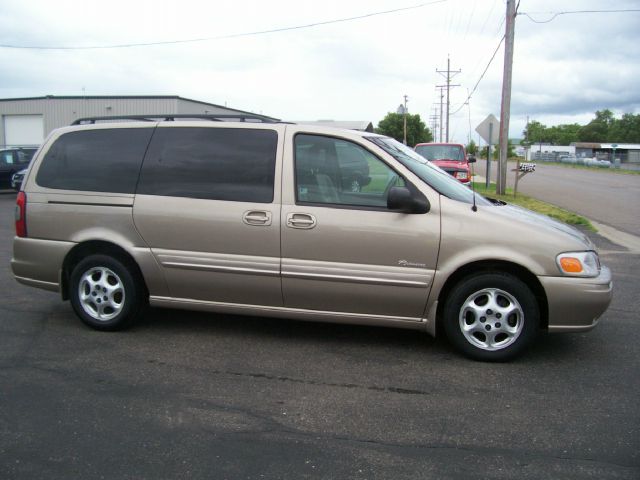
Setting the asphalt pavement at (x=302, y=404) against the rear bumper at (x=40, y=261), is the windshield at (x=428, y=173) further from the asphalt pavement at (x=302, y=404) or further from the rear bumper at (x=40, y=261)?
the rear bumper at (x=40, y=261)

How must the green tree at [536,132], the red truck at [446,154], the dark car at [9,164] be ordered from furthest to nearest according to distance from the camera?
the green tree at [536,132] → the dark car at [9,164] → the red truck at [446,154]

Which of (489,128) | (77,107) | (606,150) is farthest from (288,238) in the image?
(606,150)

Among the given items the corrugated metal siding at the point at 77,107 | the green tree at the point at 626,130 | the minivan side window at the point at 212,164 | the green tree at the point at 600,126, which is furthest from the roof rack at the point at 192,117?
the green tree at the point at 600,126

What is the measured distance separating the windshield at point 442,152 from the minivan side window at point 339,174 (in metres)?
14.1

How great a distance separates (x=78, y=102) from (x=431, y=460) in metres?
39.6

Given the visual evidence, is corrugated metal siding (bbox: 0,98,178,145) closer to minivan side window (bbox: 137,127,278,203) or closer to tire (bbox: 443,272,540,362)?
minivan side window (bbox: 137,127,278,203)

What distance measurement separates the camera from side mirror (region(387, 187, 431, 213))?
14.4 ft

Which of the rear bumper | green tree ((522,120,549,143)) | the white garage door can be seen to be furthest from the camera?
green tree ((522,120,549,143))

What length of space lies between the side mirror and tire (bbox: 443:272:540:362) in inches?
24.5

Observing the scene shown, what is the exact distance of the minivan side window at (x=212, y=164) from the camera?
4.77 m

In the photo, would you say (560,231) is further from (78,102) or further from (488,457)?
(78,102)

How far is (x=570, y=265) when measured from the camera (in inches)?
171

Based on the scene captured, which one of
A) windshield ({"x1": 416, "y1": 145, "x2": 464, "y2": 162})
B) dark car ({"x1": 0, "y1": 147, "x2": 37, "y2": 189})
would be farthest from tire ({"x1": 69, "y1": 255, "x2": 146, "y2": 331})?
dark car ({"x1": 0, "y1": 147, "x2": 37, "y2": 189})

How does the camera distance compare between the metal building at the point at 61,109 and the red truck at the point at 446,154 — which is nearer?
the red truck at the point at 446,154
